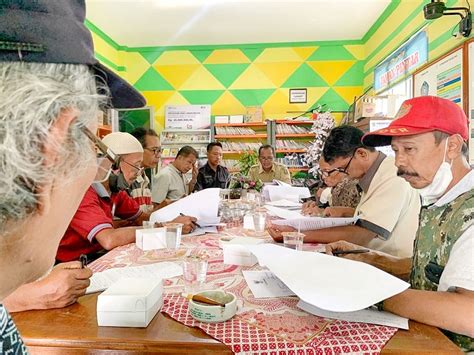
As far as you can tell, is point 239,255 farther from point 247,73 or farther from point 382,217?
point 247,73

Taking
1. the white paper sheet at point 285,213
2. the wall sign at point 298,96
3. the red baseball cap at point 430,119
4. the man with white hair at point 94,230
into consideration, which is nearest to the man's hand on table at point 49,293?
the man with white hair at point 94,230

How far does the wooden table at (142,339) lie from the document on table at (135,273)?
A: 236mm

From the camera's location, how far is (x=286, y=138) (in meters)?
6.41

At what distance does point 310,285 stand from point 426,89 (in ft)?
11.8

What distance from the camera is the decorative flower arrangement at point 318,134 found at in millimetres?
6059

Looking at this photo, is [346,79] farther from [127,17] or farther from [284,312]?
[284,312]

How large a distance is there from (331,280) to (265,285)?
22 cm

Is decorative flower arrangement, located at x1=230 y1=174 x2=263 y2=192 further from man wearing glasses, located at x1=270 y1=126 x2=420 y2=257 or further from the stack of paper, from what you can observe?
the stack of paper

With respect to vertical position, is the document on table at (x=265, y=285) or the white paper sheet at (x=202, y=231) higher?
the white paper sheet at (x=202, y=231)

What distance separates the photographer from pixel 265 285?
1084 millimetres

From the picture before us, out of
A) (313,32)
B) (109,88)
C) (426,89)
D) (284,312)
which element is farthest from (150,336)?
(313,32)

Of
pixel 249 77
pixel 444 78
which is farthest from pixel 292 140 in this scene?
pixel 444 78

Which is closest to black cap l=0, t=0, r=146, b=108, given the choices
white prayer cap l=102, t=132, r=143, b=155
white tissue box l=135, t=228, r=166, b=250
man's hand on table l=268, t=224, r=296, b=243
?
white tissue box l=135, t=228, r=166, b=250

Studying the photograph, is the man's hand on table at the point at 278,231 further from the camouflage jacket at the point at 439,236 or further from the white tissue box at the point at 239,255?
the camouflage jacket at the point at 439,236
